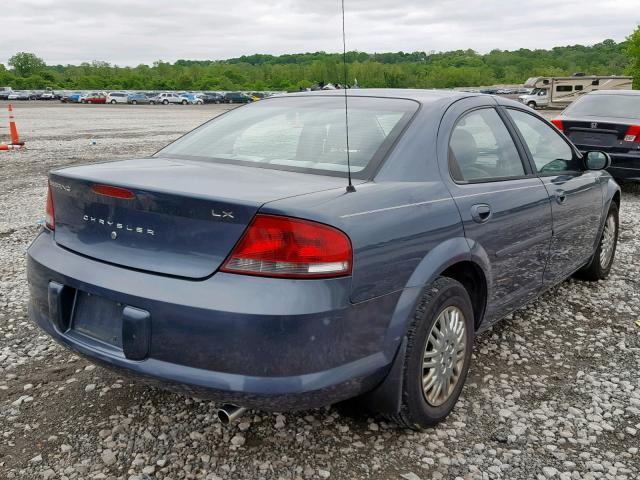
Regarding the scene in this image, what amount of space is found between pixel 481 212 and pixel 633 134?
271 inches

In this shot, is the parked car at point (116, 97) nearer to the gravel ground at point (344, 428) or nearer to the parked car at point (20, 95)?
the parked car at point (20, 95)

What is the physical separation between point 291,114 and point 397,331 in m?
1.49

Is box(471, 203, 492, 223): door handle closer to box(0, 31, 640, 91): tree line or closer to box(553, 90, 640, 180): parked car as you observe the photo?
box(553, 90, 640, 180): parked car

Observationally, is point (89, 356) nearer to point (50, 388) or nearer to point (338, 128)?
point (50, 388)

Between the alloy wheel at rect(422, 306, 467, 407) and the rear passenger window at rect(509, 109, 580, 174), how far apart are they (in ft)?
4.71

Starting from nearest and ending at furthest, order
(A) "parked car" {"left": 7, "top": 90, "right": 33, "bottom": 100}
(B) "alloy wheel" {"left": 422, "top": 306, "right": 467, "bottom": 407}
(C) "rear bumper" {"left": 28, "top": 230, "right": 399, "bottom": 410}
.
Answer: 1. (C) "rear bumper" {"left": 28, "top": 230, "right": 399, "bottom": 410}
2. (B) "alloy wheel" {"left": 422, "top": 306, "right": 467, "bottom": 407}
3. (A) "parked car" {"left": 7, "top": 90, "right": 33, "bottom": 100}

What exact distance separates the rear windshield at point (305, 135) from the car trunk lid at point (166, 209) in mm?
193

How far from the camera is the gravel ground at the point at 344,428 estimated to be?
265 centimetres

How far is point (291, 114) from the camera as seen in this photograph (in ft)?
11.4

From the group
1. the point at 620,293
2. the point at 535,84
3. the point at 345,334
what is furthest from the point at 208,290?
the point at 535,84

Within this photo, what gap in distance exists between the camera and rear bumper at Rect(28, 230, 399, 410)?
2.21 m

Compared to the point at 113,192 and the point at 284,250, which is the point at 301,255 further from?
the point at 113,192

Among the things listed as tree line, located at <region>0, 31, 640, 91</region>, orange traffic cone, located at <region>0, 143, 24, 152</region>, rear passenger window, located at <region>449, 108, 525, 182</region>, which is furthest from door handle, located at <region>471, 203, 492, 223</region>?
tree line, located at <region>0, 31, 640, 91</region>

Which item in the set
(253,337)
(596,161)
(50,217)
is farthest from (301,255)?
(596,161)
